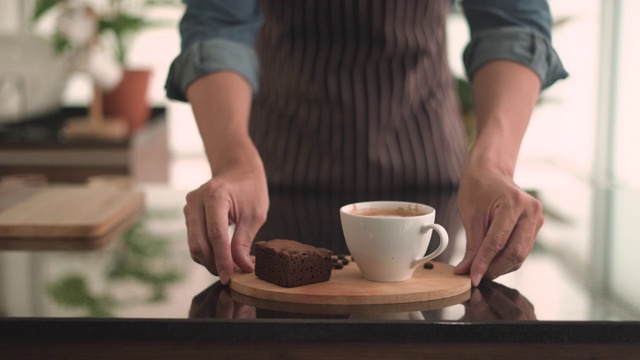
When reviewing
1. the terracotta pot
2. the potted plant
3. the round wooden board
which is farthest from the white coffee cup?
the terracotta pot

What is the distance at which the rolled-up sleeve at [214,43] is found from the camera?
5.14 ft

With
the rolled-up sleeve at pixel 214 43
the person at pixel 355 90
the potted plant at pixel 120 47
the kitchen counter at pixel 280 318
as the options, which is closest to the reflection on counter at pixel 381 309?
the kitchen counter at pixel 280 318

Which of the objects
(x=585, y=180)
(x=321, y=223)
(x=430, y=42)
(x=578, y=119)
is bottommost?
(x=585, y=180)

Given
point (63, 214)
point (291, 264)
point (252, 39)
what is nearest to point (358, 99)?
point (252, 39)

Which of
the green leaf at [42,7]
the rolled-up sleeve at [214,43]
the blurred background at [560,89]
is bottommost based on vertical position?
the blurred background at [560,89]

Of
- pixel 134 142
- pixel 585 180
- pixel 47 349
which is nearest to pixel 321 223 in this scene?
pixel 47 349

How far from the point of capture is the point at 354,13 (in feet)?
6.00

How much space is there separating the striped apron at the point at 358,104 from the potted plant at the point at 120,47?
2462 millimetres

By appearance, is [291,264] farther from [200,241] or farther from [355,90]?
[355,90]

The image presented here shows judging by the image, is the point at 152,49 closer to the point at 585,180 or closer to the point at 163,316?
the point at 585,180

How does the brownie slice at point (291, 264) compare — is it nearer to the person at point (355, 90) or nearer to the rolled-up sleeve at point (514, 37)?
the person at point (355, 90)

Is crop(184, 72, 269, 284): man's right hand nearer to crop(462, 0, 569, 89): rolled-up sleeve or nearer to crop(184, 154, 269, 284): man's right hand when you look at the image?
crop(184, 154, 269, 284): man's right hand

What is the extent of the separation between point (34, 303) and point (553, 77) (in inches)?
40.7

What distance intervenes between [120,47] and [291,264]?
3.91 metres
